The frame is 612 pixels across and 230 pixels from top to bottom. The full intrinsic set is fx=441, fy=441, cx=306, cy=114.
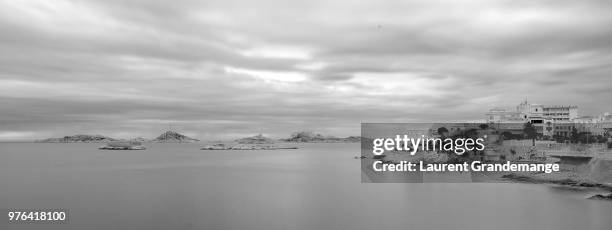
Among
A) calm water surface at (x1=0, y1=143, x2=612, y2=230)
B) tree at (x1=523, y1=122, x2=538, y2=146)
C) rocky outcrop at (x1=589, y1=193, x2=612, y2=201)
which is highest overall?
tree at (x1=523, y1=122, x2=538, y2=146)

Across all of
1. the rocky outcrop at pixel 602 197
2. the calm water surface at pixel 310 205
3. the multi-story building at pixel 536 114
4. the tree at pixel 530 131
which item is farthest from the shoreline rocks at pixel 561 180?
Result: the multi-story building at pixel 536 114

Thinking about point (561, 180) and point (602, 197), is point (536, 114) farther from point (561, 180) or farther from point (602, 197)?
point (602, 197)

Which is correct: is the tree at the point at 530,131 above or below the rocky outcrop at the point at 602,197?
above

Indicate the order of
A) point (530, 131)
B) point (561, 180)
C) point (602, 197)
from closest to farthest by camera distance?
point (602, 197)
point (561, 180)
point (530, 131)

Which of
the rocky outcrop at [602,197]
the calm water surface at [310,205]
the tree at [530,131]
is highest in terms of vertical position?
the tree at [530,131]

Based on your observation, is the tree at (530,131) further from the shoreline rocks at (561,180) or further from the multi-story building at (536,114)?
the shoreline rocks at (561,180)

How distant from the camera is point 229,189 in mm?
53844

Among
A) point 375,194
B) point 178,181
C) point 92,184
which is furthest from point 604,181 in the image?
point 92,184

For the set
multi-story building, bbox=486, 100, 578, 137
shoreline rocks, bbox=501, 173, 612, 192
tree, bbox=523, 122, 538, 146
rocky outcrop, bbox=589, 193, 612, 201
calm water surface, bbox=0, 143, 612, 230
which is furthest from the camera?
multi-story building, bbox=486, 100, 578, 137

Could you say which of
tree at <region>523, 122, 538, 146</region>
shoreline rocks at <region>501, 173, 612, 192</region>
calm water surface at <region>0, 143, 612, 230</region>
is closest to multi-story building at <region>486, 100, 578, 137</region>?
tree at <region>523, 122, 538, 146</region>

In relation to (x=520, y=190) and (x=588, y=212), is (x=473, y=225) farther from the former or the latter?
(x=520, y=190)

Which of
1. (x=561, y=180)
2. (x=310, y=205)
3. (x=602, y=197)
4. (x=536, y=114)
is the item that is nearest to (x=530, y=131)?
(x=536, y=114)

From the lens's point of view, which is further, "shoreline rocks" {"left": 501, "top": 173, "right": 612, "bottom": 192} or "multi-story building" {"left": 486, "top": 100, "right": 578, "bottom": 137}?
"multi-story building" {"left": 486, "top": 100, "right": 578, "bottom": 137}

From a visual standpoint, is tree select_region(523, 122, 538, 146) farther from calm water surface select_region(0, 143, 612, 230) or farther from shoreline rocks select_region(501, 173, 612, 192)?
calm water surface select_region(0, 143, 612, 230)
